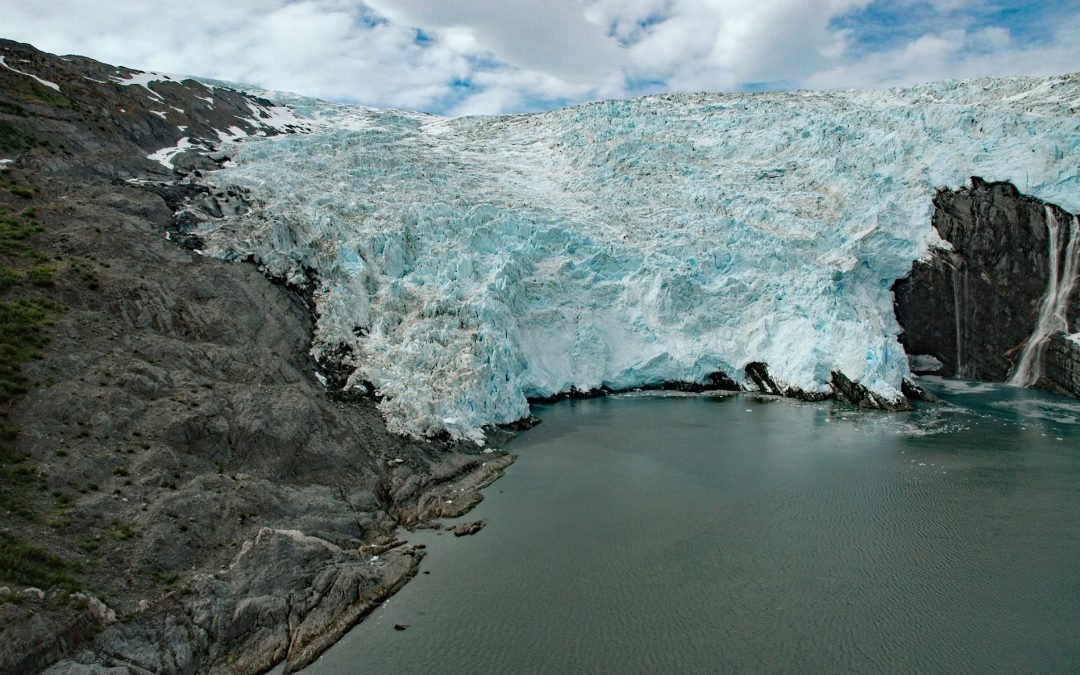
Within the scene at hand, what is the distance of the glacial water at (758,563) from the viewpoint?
923cm

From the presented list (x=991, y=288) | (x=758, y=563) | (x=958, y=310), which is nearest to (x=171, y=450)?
(x=758, y=563)

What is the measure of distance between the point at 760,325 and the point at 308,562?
763 inches

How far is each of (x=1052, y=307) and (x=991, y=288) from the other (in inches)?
85.1

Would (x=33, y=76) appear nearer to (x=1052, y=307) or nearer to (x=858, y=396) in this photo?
(x=858, y=396)

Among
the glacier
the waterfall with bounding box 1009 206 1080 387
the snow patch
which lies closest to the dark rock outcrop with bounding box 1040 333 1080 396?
the waterfall with bounding box 1009 206 1080 387

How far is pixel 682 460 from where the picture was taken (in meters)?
17.2

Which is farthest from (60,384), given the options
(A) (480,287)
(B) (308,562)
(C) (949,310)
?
(C) (949,310)

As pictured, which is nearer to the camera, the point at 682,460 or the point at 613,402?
the point at 682,460

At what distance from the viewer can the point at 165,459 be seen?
1134 cm

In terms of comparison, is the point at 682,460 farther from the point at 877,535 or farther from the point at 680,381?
the point at 680,381

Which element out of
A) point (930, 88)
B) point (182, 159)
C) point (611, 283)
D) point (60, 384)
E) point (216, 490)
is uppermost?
point (930, 88)

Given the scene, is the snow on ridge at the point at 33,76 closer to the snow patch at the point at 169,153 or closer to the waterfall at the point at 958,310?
the snow patch at the point at 169,153

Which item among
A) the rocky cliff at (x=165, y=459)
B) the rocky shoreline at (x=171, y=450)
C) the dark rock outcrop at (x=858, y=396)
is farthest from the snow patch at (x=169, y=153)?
the dark rock outcrop at (x=858, y=396)

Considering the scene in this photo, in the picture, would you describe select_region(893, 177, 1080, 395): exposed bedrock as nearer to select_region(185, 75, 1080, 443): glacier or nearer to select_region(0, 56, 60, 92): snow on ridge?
select_region(185, 75, 1080, 443): glacier
